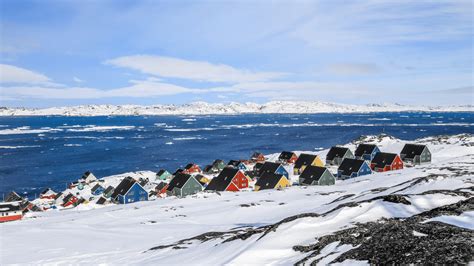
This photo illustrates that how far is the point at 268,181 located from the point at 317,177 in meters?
8.18

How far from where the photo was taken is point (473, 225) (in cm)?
1350

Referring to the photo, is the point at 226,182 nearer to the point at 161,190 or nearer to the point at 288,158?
the point at 161,190

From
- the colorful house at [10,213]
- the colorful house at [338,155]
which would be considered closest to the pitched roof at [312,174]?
the colorful house at [338,155]

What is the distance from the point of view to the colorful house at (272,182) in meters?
58.3

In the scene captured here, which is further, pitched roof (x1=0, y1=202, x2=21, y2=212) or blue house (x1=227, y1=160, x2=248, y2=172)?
blue house (x1=227, y1=160, x2=248, y2=172)

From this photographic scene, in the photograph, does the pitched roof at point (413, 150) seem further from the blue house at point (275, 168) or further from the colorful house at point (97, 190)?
the colorful house at point (97, 190)

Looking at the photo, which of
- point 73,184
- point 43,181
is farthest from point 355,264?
point 43,181

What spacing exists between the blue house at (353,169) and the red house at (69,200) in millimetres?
50834

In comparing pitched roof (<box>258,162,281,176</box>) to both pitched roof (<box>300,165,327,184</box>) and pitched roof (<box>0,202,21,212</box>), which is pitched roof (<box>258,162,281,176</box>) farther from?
pitched roof (<box>0,202,21,212</box>)

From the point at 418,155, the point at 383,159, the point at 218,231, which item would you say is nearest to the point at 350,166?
the point at 383,159

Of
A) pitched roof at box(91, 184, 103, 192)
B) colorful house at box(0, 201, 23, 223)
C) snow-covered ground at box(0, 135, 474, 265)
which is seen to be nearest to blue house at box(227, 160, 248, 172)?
pitched roof at box(91, 184, 103, 192)

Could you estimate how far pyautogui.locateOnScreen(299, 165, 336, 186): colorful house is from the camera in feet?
193

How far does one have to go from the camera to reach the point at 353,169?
64.0 meters

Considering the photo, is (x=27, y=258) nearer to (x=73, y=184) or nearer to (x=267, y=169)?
(x=267, y=169)
